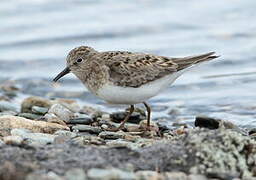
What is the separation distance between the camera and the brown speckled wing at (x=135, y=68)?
7258 mm

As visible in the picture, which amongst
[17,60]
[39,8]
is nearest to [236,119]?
[17,60]

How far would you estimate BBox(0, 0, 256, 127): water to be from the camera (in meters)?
10.6

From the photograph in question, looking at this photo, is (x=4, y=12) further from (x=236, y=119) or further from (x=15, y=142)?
(x=15, y=142)

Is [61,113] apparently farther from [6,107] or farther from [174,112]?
[174,112]

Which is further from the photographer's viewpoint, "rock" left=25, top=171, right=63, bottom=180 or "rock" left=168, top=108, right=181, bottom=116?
"rock" left=168, top=108, right=181, bottom=116

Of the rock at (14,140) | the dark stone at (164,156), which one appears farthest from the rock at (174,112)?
the dark stone at (164,156)

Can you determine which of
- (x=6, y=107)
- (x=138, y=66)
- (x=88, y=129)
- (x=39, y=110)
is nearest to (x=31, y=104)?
(x=6, y=107)

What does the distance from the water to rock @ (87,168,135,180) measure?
4.47m

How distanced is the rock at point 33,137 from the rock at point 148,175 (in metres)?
1.57

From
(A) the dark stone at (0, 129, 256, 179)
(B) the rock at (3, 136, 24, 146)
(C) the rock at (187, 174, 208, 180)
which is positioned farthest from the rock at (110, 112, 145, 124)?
(C) the rock at (187, 174, 208, 180)

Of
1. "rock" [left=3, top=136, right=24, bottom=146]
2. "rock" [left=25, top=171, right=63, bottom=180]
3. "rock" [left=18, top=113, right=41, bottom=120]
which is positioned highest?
"rock" [left=18, top=113, right=41, bottom=120]

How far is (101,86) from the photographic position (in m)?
7.26

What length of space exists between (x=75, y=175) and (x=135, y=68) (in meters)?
2.95

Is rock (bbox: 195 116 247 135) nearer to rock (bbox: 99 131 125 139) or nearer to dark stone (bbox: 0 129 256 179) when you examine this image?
rock (bbox: 99 131 125 139)
